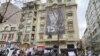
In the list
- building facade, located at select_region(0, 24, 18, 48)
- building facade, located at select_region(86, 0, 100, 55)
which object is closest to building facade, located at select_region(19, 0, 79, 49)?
building facade, located at select_region(0, 24, 18, 48)

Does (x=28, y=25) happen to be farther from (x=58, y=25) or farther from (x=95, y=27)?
(x=95, y=27)

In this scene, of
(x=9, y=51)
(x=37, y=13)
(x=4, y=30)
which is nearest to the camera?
(x=9, y=51)

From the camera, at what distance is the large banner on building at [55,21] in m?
34.8

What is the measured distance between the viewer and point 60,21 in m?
35.0

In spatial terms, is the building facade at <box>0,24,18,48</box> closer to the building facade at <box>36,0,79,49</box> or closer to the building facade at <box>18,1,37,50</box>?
the building facade at <box>18,1,37,50</box>

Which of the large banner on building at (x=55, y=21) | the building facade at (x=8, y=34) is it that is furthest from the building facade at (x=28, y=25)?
the large banner on building at (x=55, y=21)

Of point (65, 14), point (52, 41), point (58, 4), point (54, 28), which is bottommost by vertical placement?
point (52, 41)

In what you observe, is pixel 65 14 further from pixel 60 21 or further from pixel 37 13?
pixel 37 13

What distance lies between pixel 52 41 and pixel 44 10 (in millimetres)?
9281

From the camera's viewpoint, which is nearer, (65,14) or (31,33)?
(65,14)

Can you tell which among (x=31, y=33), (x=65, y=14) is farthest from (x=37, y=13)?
(x=65, y=14)

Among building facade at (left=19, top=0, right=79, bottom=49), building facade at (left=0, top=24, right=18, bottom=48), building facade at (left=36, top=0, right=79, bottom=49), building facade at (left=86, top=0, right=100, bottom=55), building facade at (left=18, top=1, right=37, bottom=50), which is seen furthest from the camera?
building facade at (left=0, top=24, right=18, bottom=48)

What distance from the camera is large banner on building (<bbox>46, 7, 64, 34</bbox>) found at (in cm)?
3478

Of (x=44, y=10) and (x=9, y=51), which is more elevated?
(x=44, y=10)
